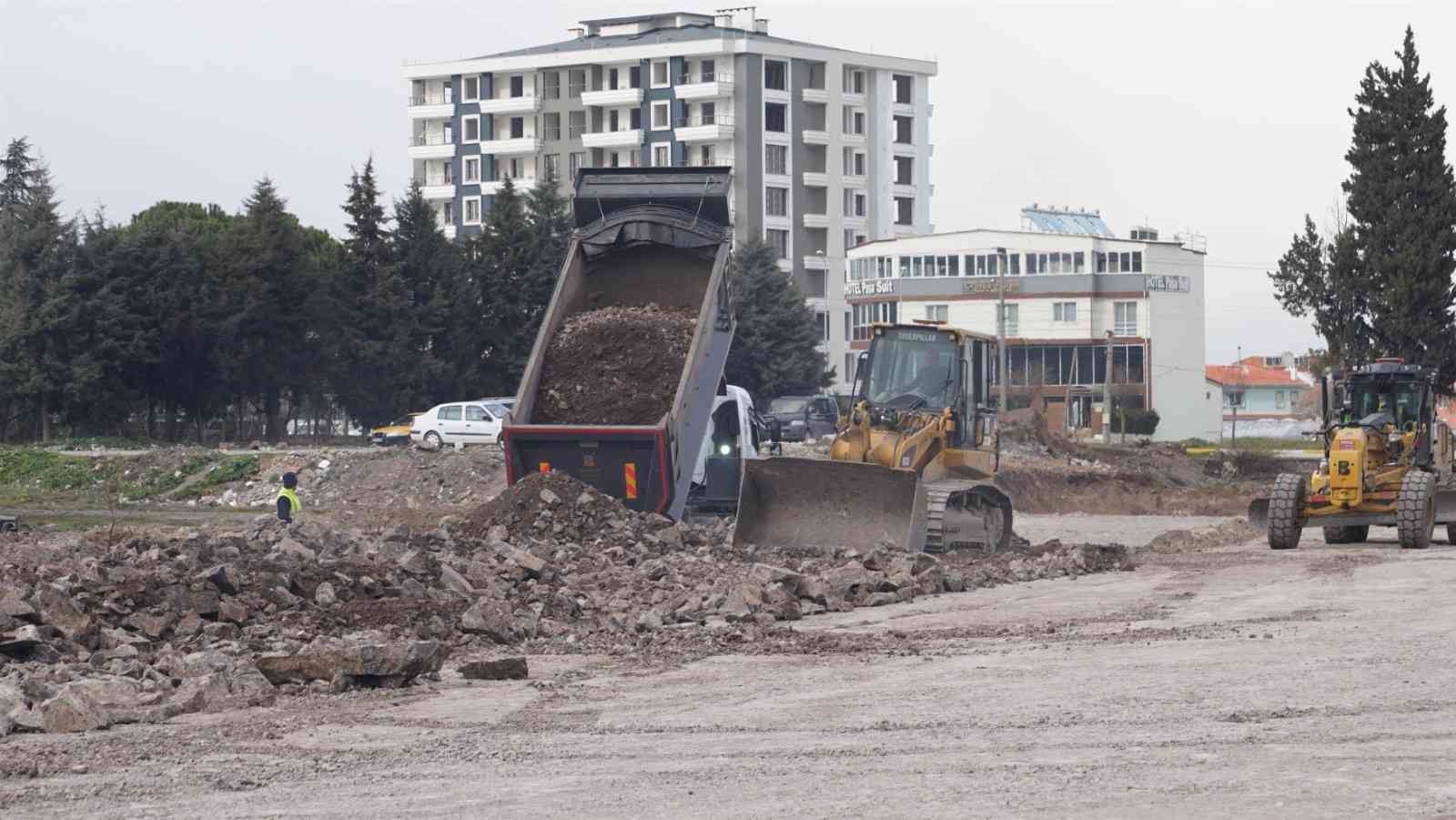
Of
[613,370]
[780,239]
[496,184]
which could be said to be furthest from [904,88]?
[613,370]

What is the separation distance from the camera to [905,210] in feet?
339

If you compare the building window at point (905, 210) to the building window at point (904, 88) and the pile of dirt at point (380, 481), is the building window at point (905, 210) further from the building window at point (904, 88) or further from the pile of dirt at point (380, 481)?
the pile of dirt at point (380, 481)

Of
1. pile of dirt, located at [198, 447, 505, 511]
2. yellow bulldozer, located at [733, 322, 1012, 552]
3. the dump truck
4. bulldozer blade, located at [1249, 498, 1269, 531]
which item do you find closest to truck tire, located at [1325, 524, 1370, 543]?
bulldozer blade, located at [1249, 498, 1269, 531]

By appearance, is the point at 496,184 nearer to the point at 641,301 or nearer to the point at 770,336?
the point at 770,336

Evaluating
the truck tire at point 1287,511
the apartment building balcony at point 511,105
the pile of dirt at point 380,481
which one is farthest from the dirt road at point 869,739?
the apartment building balcony at point 511,105

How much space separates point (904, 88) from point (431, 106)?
26.0m

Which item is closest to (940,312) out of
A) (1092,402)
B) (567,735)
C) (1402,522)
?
(1092,402)

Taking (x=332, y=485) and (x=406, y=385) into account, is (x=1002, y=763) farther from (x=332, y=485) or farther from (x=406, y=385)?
(x=406, y=385)

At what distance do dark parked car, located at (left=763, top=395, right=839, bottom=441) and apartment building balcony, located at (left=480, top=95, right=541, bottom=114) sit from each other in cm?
4531

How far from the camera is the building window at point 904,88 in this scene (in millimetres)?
100750

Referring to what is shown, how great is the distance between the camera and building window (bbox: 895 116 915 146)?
10131cm

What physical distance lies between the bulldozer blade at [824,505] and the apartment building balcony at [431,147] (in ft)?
279

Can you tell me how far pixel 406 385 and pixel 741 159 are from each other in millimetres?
42305

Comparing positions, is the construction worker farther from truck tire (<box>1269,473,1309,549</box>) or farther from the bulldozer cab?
truck tire (<box>1269,473,1309,549</box>)
